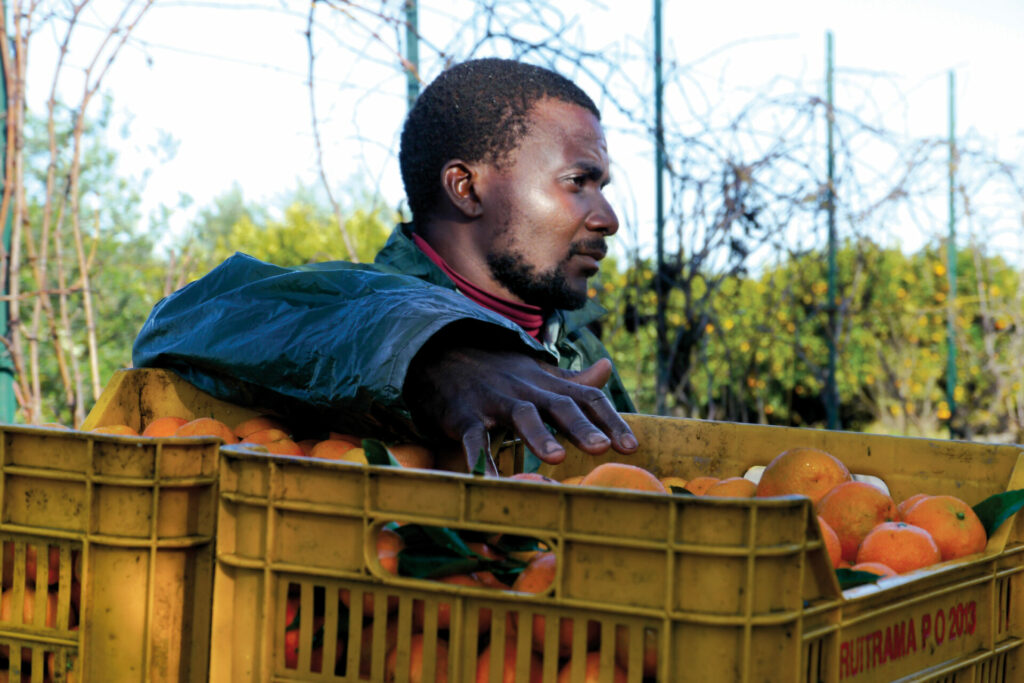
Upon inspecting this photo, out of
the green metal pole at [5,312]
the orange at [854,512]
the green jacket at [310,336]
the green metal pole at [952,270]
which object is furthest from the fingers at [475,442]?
the green metal pole at [952,270]

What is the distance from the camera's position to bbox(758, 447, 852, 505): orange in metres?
1.46

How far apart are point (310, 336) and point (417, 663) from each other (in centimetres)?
63

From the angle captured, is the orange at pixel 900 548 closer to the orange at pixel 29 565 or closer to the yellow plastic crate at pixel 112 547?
the yellow plastic crate at pixel 112 547

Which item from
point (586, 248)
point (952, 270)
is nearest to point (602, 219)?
point (586, 248)

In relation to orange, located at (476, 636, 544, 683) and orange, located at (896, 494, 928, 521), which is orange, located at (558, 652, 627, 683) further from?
orange, located at (896, 494, 928, 521)

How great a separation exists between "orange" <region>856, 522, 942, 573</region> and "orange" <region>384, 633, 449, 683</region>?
0.54 m

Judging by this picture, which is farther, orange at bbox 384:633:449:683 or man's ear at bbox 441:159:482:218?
man's ear at bbox 441:159:482:218

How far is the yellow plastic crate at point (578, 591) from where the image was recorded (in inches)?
A: 36.6

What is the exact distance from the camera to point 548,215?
2.23 m

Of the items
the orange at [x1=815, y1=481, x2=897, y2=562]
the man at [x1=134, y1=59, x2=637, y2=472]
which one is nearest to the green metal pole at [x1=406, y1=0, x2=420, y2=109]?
the man at [x1=134, y1=59, x2=637, y2=472]

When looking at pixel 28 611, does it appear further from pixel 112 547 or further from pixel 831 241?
pixel 831 241

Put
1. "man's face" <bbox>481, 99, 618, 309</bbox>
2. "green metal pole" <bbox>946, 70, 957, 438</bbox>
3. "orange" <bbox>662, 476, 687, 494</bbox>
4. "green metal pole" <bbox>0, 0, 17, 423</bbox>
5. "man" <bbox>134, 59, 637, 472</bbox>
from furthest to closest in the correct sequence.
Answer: "green metal pole" <bbox>946, 70, 957, 438</bbox>
"green metal pole" <bbox>0, 0, 17, 423</bbox>
"man's face" <bbox>481, 99, 618, 309</bbox>
"orange" <bbox>662, 476, 687, 494</bbox>
"man" <bbox>134, 59, 637, 472</bbox>

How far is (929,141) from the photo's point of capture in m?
5.99

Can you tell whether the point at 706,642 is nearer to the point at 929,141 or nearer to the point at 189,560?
the point at 189,560
